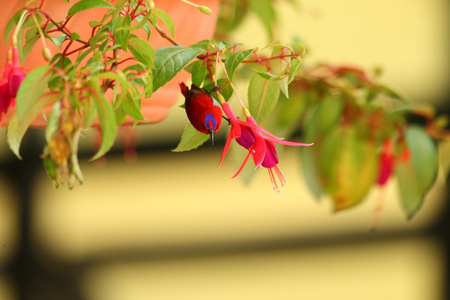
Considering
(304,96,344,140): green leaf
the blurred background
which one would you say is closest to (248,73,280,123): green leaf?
(304,96,344,140): green leaf

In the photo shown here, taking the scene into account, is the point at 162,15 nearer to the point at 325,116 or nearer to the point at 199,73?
the point at 199,73

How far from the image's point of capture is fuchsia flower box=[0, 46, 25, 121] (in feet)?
0.64

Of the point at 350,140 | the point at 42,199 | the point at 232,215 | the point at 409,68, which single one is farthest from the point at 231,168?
the point at 350,140

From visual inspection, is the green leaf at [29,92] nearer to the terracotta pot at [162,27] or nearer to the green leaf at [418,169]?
the terracotta pot at [162,27]

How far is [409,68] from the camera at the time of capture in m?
1.38

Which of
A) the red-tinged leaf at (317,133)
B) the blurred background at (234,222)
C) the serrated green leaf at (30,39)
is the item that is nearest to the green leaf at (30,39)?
the serrated green leaf at (30,39)

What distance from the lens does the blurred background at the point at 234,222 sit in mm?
1173

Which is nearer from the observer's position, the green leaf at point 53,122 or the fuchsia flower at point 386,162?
the green leaf at point 53,122

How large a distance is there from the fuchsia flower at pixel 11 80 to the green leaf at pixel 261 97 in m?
0.09

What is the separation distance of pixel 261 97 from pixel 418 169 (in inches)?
12.1

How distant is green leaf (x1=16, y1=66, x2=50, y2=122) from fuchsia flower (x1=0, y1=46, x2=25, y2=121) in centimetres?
3

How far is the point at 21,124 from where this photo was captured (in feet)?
0.56

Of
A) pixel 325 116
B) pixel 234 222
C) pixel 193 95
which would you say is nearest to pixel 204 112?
pixel 193 95

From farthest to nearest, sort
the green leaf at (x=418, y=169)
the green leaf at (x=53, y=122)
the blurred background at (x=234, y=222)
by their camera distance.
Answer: the blurred background at (x=234, y=222), the green leaf at (x=418, y=169), the green leaf at (x=53, y=122)
